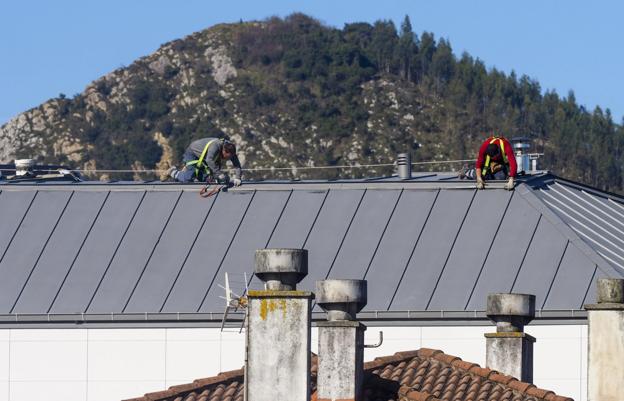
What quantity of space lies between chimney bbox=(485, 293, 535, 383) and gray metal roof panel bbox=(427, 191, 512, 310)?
934 centimetres

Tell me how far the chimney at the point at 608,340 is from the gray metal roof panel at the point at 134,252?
1669 cm

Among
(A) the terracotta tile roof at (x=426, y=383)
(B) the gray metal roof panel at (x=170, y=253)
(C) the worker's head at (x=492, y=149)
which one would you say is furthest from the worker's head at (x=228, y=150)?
(A) the terracotta tile roof at (x=426, y=383)

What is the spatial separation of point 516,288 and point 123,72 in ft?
494

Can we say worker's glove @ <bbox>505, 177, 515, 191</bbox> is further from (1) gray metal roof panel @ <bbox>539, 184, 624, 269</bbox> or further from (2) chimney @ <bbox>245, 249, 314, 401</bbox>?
(2) chimney @ <bbox>245, 249, 314, 401</bbox>

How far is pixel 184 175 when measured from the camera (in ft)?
162

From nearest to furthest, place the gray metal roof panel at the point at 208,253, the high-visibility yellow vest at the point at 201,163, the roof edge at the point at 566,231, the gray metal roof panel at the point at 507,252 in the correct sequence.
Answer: the roof edge at the point at 566,231
the gray metal roof panel at the point at 507,252
the gray metal roof panel at the point at 208,253
the high-visibility yellow vest at the point at 201,163

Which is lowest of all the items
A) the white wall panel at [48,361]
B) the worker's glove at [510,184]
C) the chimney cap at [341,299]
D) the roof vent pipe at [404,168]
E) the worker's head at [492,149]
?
the white wall panel at [48,361]

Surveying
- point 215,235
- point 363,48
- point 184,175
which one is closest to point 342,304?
point 215,235

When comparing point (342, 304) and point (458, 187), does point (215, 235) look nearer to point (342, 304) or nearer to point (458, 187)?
point (458, 187)

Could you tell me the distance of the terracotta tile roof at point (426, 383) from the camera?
102 ft

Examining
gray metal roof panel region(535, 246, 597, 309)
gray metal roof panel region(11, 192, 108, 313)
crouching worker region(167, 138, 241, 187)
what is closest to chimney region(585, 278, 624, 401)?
gray metal roof panel region(535, 246, 597, 309)

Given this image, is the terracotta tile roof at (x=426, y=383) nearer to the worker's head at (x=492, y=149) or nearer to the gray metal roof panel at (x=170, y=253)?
the gray metal roof panel at (x=170, y=253)

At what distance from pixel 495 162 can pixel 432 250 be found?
12.8ft

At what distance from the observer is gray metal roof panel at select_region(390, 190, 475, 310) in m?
43.8
